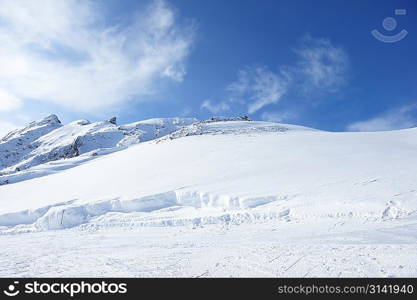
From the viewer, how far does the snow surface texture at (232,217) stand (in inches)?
256

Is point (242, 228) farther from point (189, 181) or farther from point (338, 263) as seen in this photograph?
point (189, 181)

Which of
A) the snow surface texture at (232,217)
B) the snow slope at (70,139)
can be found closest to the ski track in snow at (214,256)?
the snow surface texture at (232,217)

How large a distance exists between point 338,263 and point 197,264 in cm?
283

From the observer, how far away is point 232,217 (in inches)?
456

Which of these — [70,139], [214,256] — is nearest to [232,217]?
[214,256]

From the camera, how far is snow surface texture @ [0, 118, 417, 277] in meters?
6.50

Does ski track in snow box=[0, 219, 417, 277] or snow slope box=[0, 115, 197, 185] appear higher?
snow slope box=[0, 115, 197, 185]

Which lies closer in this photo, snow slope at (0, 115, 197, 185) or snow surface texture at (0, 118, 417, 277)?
snow surface texture at (0, 118, 417, 277)

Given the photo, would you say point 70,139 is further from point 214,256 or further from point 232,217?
point 214,256

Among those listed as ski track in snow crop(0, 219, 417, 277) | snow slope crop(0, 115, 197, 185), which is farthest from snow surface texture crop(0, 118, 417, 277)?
snow slope crop(0, 115, 197, 185)

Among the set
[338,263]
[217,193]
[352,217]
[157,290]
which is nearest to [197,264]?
[157,290]

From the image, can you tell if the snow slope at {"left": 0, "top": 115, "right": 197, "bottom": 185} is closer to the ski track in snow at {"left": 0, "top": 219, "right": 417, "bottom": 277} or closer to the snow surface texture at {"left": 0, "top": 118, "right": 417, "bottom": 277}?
the snow surface texture at {"left": 0, "top": 118, "right": 417, "bottom": 277}

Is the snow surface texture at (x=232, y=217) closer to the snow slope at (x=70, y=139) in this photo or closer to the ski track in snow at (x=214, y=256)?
the ski track in snow at (x=214, y=256)

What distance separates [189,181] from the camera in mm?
16031
